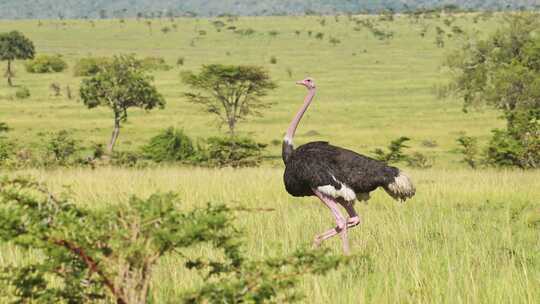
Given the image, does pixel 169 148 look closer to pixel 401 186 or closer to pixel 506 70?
pixel 506 70

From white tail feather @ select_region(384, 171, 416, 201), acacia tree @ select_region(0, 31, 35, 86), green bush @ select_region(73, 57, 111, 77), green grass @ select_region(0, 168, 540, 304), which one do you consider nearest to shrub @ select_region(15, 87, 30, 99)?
green bush @ select_region(73, 57, 111, 77)

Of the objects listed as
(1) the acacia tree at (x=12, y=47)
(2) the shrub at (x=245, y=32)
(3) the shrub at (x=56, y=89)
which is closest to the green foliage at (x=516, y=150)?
(3) the shrub at (x=56, y=89)

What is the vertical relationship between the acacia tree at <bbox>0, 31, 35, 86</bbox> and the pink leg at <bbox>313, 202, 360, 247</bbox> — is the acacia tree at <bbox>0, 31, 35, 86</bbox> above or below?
below

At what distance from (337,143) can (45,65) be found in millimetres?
29356

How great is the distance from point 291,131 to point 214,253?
7.50 feet

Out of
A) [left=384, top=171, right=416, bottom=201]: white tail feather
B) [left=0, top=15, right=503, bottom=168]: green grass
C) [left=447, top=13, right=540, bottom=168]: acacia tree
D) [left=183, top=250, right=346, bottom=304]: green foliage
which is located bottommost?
[left=0, top=15, right=503, bottom=168]: green grass

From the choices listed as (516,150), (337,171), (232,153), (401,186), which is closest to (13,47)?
(232,153)

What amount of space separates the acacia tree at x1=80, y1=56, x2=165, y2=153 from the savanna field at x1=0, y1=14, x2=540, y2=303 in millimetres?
1846

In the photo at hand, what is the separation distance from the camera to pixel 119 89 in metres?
29.1

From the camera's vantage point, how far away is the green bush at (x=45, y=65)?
5553cm

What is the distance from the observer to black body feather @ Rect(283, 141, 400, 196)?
21.9ft

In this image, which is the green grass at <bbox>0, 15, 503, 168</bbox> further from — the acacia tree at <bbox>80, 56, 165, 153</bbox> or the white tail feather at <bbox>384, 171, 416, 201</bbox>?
the white tail feather at <bbox>384, 171, 416, 201</bbox>

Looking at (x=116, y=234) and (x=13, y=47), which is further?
(x=13, y=47)

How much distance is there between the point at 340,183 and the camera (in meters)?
6.72
